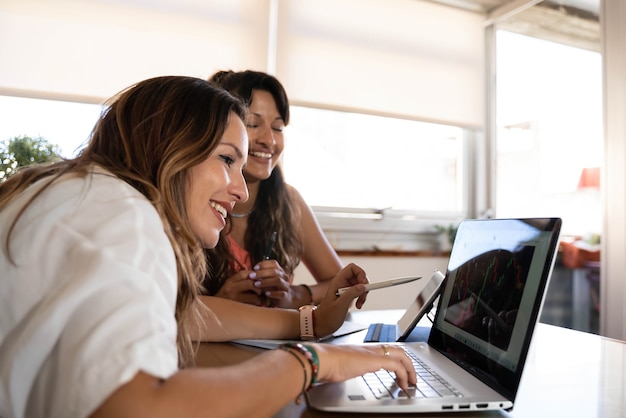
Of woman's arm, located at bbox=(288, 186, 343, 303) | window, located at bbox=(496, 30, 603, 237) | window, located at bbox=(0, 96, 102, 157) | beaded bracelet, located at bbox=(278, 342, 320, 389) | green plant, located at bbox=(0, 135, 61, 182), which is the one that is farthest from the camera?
window, located at bbox=(496, 30, 603, 237)

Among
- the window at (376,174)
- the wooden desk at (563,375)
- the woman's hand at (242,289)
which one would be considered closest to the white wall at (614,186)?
the window at (376,174)

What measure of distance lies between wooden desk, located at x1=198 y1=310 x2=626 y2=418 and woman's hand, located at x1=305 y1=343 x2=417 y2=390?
59 millimetres

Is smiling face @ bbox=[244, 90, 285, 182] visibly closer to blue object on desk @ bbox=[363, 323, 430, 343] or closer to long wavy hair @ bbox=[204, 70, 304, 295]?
long wavy hair @ bbox=[204, 70, 304, 295]

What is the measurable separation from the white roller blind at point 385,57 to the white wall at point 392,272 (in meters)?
0.82

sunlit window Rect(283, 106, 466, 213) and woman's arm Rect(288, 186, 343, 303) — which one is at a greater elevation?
sunlit window Rect(283, 106, 466, 213)

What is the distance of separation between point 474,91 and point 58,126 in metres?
2.35

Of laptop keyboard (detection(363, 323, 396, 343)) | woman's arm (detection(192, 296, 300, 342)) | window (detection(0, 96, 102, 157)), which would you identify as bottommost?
laptop keyboard (detection(363, 323, 396, 343))

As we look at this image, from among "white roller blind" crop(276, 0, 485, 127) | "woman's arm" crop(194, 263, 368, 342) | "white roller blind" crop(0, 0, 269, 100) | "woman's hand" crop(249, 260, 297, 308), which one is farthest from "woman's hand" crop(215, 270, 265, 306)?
"white roller blind" crop(276, 0, 485, 127)

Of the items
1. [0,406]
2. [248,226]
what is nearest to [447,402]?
[0,406]

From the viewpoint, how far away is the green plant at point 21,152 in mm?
2059

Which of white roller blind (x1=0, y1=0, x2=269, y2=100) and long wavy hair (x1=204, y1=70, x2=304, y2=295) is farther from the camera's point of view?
white roller blind (x1=0, y1=0, x2=269, y2=100)

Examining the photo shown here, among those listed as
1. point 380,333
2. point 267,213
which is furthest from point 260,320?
point 267,213

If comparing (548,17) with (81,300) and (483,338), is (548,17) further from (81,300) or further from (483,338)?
(81,300)

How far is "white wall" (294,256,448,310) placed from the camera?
269cm
